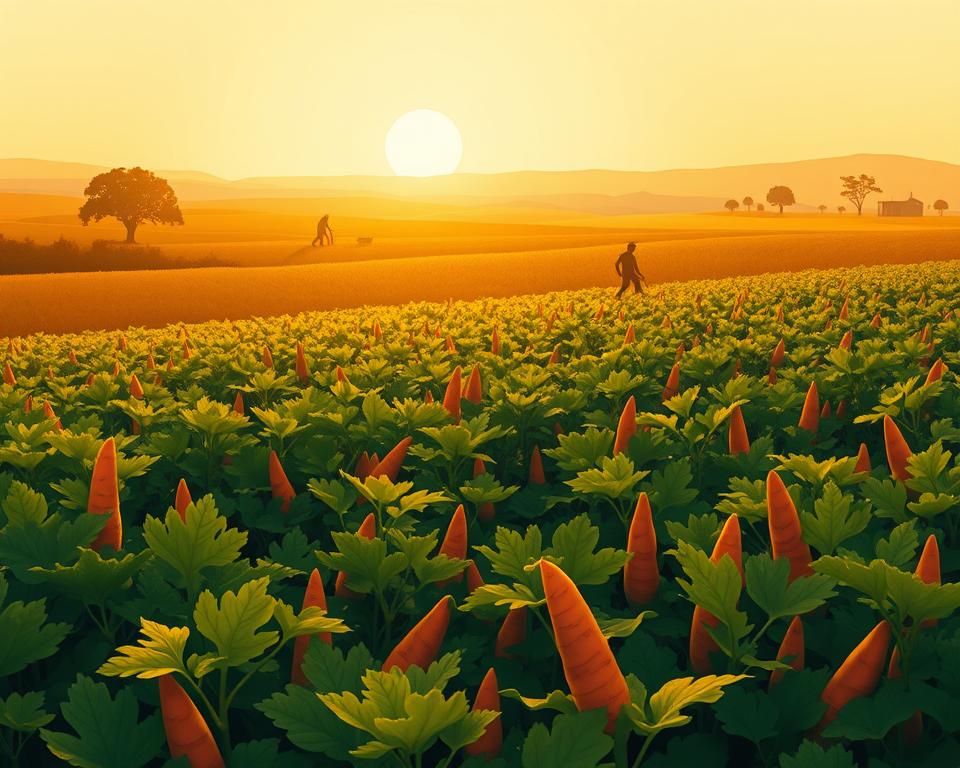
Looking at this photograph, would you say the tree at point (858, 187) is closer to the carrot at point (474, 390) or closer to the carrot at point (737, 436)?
the carrot at point (474, 390)

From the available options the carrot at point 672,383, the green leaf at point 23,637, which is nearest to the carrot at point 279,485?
the green leaf at point 23,637

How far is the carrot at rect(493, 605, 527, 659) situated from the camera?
5.71 feet

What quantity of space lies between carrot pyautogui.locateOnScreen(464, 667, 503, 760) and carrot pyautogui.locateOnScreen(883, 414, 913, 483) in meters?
1.62

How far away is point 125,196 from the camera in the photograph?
239ft

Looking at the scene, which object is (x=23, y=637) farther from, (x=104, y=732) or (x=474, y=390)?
(x=474, y=390)

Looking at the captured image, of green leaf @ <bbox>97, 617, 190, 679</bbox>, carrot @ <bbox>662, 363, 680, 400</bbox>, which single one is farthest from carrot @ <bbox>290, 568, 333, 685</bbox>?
carrot @ <bbox>662, 363, 680, 400</bbox>

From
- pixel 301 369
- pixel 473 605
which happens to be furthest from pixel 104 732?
pixel 301 369

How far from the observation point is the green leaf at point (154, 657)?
1.36 metres

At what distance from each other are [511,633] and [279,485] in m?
1.13

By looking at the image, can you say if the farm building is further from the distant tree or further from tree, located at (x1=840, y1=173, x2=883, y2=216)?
the distant tree

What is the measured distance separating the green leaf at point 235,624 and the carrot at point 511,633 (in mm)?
490

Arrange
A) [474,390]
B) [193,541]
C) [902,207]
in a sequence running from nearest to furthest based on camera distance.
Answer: [193,541]
[474,390]
[902,207]

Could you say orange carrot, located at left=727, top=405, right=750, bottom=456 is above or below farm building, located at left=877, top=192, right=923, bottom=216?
below

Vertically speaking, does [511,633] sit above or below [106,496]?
below
